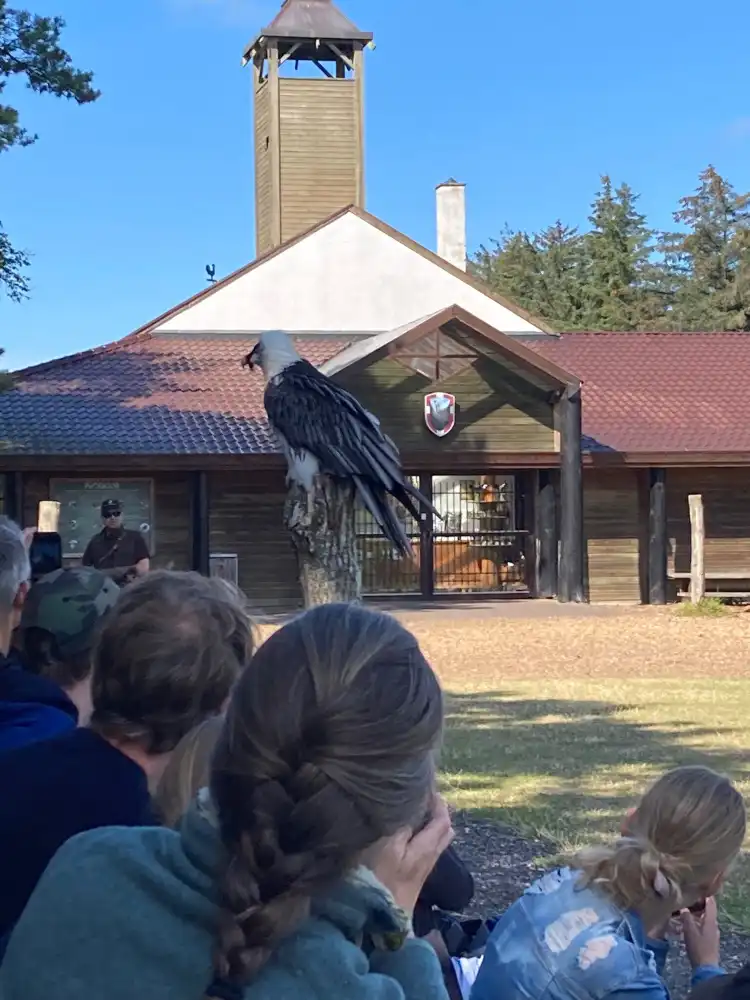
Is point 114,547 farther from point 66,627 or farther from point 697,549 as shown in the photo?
point 697,549

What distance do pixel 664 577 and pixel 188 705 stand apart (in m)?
19.8

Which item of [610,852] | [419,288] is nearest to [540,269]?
[419,288]

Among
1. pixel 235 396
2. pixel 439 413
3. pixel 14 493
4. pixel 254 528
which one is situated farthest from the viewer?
pixel 235 396

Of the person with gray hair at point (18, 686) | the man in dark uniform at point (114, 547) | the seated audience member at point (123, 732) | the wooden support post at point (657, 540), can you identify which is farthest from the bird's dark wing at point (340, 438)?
the wooden support post at point (657, 540)

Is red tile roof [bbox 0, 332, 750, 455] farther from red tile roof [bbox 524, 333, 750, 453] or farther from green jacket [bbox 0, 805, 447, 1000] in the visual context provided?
green jacket [bbox 0, 805, 447, 1000]

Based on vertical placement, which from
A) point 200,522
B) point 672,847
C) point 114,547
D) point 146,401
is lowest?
point 672,847

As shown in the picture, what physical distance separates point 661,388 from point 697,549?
199 inches

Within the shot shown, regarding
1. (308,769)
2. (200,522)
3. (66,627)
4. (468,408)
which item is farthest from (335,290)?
(308,769)

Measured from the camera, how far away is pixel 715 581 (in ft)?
70.3

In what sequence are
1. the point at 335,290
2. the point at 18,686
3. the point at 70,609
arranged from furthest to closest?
the point at 335,290 → the point at 70,609 → the point at 18,686

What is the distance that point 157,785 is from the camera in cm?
237

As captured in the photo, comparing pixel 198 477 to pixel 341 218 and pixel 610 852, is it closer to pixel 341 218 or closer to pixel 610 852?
pixel 341 218

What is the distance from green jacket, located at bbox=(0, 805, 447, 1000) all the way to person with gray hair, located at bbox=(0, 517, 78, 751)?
1012 mm

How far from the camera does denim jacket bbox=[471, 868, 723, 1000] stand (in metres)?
2.79
